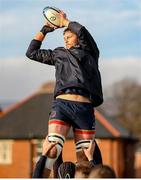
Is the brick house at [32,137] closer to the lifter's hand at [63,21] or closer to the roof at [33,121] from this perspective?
the roof at [33,121]

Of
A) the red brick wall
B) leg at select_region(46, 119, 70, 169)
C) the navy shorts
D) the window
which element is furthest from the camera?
the window

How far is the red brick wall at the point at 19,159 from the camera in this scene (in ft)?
135

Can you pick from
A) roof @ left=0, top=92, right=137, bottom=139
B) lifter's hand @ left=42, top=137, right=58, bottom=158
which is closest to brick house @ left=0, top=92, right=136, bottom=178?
roof @ left=0, top=92, right=137, bottom=139

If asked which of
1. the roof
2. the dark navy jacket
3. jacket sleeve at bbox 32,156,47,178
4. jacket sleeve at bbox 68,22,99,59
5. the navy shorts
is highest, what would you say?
the roof

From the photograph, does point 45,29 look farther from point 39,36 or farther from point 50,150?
point 50,150

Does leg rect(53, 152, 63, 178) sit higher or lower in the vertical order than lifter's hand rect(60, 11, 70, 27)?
lower

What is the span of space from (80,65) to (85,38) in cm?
21

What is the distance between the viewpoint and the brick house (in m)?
40.4

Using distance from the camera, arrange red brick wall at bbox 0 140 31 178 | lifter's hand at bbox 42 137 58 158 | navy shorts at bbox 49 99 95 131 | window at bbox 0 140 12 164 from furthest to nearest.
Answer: window at bbox 0 140 12 164 < red brick wall at bbox 0 140 31 178 < navy shorts at bbox 49 99 95 131 < lifter's hand at bbox 42 137 58 158

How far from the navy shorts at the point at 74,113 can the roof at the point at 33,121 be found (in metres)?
35.5

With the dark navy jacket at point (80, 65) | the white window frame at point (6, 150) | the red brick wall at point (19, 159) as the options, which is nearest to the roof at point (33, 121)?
the white window frame at point (6, 150)

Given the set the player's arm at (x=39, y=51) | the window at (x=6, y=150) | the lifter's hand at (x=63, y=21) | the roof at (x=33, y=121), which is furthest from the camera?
the window at (x=6, y=150)

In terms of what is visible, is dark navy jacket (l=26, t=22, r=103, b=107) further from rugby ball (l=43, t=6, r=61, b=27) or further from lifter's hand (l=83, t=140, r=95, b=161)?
lifter's hand (l=83, t=140, r=95, b=161)

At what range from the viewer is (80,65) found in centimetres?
427
